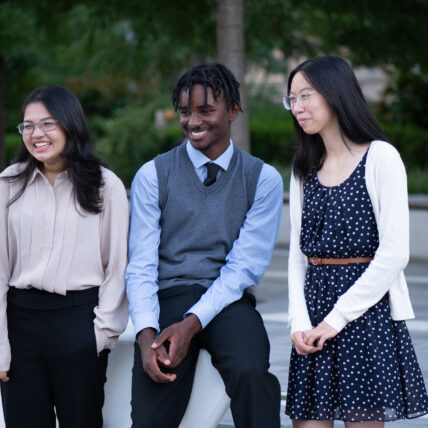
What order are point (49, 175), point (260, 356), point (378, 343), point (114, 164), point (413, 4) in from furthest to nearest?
point (114, 164)
point (413, 4)
point (49, 175)
point (260, 356)
point (378, 343)

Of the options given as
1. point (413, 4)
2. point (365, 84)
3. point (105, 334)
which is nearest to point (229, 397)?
point (105, 334)

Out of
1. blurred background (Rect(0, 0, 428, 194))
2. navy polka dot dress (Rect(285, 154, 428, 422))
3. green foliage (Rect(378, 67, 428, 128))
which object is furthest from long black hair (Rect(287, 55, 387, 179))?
green foliage (Rect(378, 67, 428, 128))

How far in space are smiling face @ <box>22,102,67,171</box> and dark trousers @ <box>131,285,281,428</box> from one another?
791mm

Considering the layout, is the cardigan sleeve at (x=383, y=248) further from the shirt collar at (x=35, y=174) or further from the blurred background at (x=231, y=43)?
the blurred background at (x=231, y=43)

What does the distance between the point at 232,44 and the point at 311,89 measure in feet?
17.0

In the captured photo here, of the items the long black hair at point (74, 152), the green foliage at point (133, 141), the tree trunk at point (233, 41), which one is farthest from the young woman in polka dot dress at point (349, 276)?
the green foliage at point (133, 141)

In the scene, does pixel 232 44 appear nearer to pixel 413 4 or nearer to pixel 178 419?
pixel 413 4

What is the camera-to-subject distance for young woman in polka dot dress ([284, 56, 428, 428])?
3.24 metres

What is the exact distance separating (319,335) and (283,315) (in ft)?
14.6

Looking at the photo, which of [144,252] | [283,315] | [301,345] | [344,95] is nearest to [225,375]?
[301,345]

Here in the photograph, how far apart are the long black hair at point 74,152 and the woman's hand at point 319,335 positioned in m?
1.04

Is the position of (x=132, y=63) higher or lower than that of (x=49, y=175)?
higher

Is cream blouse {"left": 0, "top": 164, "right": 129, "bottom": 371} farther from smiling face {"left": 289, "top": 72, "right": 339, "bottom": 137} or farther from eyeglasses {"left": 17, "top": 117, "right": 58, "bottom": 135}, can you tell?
smiling face {"left": 289, "top": 72, "right": 339, "bottom": 137}

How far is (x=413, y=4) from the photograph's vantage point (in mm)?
9250
